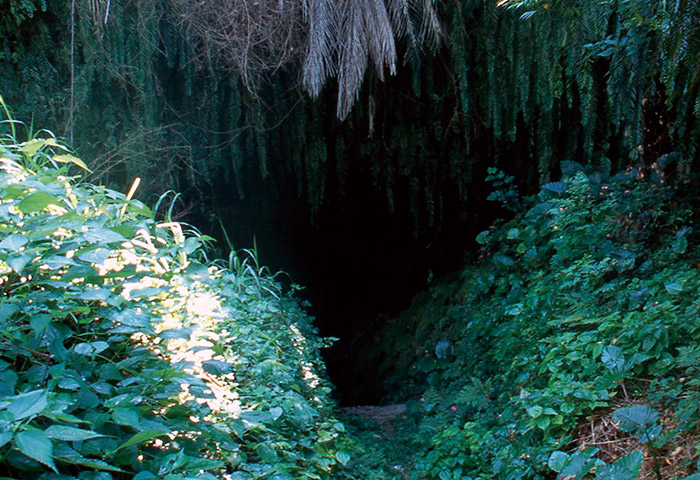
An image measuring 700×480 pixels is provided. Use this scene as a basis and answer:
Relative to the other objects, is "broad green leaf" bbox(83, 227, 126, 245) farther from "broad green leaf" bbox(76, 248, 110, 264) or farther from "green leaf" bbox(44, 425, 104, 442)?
"green leaf" bbox(44, 425, 104, 442)

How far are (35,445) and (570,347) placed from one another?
2530 millimetres

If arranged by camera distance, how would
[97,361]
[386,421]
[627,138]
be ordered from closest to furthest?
1. [97,361]
2. [627,138]
3. [386,421]

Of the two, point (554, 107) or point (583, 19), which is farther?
point (554, 107)

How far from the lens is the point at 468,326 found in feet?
14.0

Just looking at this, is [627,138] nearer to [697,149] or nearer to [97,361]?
[697,149]

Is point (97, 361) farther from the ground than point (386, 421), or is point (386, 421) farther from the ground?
point (97, 361)

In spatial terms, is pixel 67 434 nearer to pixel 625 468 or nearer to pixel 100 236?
pixel 100 236

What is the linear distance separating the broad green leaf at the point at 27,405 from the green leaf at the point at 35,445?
44 millimetres

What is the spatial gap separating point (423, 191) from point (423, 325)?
1.49 m

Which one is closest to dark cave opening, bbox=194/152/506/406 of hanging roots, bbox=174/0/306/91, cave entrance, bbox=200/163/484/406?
cave entrance, bbox=200/163/484/406

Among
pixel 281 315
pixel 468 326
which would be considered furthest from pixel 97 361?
pixel 468 326

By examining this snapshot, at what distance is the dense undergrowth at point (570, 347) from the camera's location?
7.18 feet

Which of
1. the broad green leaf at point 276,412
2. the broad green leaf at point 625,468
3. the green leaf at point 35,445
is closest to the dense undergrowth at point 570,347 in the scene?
the broad green leaf at point 625,468

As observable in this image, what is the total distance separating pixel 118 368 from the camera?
173 centimetres
